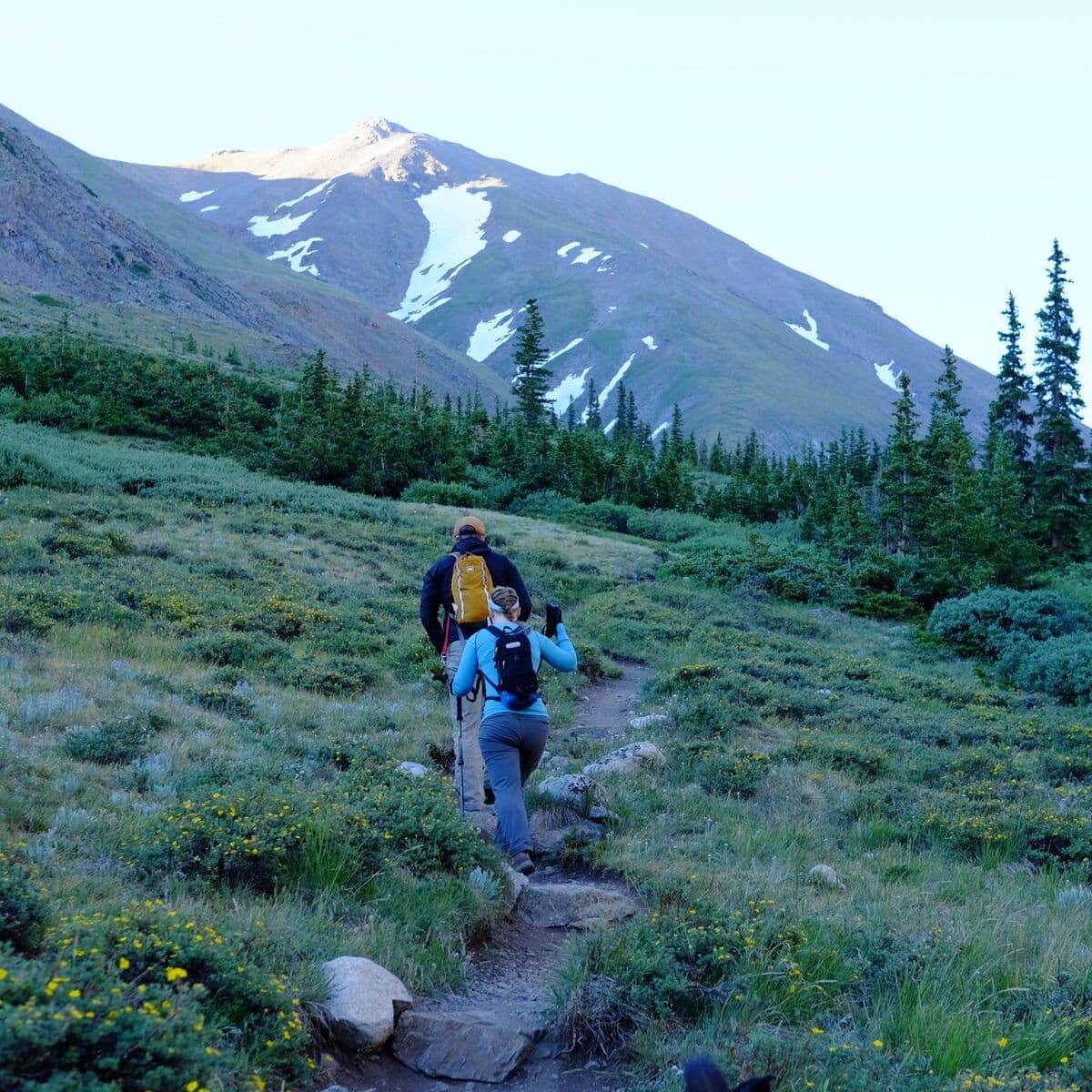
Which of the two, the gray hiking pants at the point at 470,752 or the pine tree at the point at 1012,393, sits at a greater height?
Answer: the pine tree at the point at 1012,393

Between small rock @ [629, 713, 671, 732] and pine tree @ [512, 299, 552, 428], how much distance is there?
4779 cm

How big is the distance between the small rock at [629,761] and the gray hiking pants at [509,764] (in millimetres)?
2830

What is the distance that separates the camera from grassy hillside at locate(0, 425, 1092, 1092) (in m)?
3.91

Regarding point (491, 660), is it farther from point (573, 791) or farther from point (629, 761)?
point (629, 761)

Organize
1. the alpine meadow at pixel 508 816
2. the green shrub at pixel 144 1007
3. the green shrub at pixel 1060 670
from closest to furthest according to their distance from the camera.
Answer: the green shrub at pixel 144 1007, the alpine meadow at pixel 508 816, the green shrub at pixel 1060 670

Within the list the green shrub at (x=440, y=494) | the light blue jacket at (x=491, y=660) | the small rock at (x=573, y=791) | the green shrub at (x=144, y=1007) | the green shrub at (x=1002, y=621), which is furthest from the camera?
the green shrub at (x=440, y=494)

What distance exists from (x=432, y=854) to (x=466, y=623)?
221 centimetres

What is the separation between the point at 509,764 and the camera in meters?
6.97

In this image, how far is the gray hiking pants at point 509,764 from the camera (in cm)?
692

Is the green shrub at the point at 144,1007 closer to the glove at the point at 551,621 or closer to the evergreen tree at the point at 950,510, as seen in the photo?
→ the glove at the point at 551,621

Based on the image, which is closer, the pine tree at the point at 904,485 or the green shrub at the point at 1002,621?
the green shrub at the point at 1002,621

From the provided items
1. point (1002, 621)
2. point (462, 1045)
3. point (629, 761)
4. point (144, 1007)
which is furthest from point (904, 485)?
point (144, 1007)

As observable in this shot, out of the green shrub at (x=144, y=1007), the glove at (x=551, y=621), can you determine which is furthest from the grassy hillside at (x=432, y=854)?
the glove at (x=551, y=621)

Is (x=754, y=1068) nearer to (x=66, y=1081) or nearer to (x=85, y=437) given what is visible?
(x=66, y=1081)
